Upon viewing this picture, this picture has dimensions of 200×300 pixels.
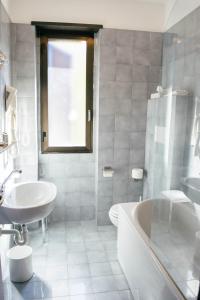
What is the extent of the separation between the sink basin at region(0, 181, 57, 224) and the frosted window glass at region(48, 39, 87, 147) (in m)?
0.83

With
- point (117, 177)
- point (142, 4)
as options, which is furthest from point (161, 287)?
point (142, 4)

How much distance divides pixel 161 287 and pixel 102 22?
273 cm

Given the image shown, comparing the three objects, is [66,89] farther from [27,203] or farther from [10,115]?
[27,203]

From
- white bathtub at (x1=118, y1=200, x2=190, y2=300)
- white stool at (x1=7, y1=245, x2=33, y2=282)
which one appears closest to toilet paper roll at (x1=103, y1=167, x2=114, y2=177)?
white bathtub at (x1=118, y1=200, x2=190, y2=300)

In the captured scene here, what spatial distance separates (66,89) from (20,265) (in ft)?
6.66

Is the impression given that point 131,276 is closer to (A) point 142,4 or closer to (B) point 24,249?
(B) point 24,249

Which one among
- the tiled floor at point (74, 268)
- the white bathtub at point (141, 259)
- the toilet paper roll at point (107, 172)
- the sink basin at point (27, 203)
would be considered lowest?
the tiled floor at point (74, 268)

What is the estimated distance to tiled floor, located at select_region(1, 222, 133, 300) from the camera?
215 centimetres

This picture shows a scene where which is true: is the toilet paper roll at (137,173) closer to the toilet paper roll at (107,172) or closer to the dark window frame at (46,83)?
the toilet paper roll at (107,172)

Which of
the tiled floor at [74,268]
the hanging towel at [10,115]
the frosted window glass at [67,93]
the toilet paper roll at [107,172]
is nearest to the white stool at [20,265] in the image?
the tiled floor at [74,268]

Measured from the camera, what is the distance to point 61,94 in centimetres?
319

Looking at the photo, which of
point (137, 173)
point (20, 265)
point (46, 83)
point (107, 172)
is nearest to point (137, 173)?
point (137, 173)

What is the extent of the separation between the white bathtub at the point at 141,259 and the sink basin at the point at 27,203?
72cm

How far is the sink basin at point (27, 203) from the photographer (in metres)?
1.98
